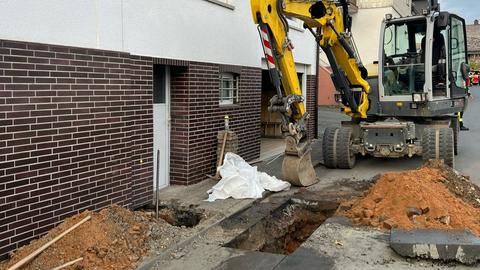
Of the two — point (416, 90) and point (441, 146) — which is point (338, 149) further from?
point (416, 90)

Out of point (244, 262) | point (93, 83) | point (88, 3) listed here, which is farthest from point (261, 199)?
point (88, 3)

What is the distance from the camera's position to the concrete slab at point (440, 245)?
4.79 metres

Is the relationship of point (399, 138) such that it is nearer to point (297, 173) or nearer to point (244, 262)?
point (297, 173)

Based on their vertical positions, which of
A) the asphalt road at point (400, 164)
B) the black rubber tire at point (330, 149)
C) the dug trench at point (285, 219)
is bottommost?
the dug trench at point (285, 219)

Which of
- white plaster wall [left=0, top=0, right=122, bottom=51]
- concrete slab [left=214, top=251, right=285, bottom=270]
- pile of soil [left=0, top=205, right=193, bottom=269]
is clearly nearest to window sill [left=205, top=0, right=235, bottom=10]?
white plaster wall [left=0, top=0, right=122, bottom=51]

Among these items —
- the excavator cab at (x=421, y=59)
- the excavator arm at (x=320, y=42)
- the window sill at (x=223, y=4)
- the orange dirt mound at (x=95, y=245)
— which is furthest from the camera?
the excavator cab at (x=421, y=59)

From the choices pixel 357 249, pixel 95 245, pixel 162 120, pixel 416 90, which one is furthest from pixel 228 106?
pixel 95 245

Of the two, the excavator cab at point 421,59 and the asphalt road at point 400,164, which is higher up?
the excavator cab at point 421,59

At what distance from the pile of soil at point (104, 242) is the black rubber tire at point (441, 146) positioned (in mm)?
5740

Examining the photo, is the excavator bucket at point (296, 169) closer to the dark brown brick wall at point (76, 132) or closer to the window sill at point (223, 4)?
the dark brown brick wall at point (76, 132)

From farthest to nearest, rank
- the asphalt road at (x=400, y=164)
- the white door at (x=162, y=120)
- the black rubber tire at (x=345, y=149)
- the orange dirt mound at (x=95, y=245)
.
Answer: the black rubber tire at (x=345, y=149) < the asphalt road at (x=400, y=164) < the white door at (x=162, y=120) < the orange dirt mound at (x=95, y=245)

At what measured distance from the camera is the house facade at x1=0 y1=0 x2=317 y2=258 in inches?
192

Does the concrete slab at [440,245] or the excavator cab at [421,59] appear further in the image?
the excavator cab at [421,59]

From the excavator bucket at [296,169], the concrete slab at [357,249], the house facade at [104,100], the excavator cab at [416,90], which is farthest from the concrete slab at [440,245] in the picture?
the excavator cab at [416,90]
